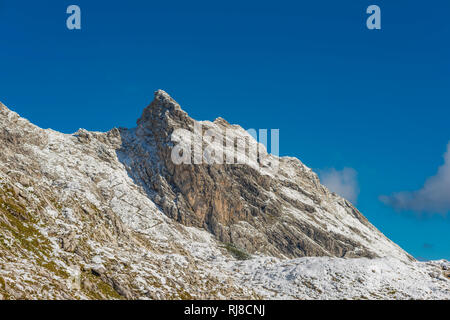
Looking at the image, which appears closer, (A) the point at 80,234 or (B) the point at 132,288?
(B) the point at 132,288

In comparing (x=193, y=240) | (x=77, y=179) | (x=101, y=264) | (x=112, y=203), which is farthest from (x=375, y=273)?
(x=77, y=179)

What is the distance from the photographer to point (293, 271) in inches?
4867

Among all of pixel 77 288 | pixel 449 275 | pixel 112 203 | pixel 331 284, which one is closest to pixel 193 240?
pixel 112 203

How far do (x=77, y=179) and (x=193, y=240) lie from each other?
55784 mm

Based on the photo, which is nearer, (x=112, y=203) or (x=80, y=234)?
(x=80, y=234)

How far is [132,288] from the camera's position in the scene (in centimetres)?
7662

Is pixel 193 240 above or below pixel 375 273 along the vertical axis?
above
